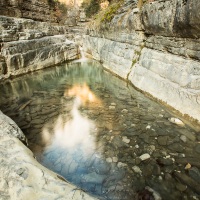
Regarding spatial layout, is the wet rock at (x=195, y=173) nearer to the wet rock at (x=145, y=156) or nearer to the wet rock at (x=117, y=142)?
the wet rock at (x=145, y=156)

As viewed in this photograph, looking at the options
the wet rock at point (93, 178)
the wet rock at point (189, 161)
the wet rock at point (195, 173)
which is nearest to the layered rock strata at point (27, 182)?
the wet rock at point (93, 178)

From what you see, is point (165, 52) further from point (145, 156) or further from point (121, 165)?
point (121, 165)

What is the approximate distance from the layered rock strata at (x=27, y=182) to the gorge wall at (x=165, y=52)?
3337 millimetres

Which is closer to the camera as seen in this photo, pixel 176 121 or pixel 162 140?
pixel 162 140

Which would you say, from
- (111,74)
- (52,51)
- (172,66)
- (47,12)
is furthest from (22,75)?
(47,12)

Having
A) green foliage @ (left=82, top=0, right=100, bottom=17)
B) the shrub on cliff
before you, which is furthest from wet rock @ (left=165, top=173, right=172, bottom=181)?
green foliage @ (left=82, top=0, right=100, bottom=17)

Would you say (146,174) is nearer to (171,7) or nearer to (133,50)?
(171,7)

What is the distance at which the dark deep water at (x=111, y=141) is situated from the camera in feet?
8.43

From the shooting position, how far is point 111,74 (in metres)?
9.03

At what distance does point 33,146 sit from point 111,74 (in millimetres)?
6328

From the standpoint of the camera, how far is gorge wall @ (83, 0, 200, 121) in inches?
153

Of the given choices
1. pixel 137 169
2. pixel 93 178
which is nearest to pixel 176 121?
pixel 137 169

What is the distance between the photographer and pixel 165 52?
5.14 m

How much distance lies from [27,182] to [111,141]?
6.85ft
